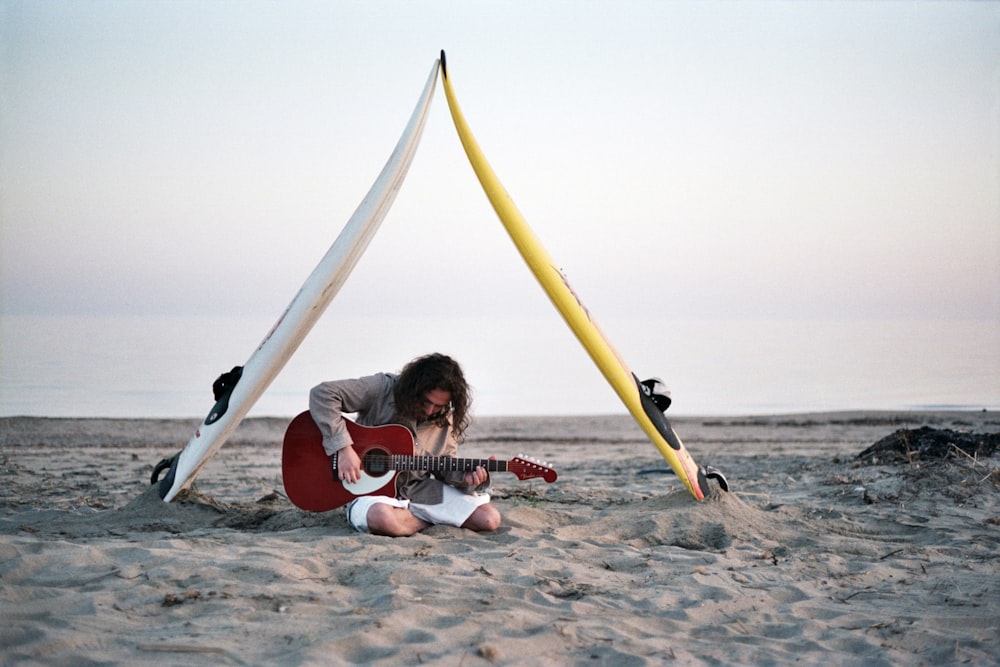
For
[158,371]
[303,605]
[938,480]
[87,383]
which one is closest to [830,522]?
[938,480]

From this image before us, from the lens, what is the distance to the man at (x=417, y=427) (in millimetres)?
4465

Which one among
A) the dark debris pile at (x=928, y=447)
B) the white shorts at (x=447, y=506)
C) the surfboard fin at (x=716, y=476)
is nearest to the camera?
the white shorts at (x=447, y=506)

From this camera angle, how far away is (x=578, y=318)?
4516 mm

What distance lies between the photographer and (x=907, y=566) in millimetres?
3994

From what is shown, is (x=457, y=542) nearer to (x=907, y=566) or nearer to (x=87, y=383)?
(x=907, y=566)

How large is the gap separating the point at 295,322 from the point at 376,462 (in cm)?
82

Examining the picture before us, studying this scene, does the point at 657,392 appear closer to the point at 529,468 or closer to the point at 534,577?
the point at 529,468

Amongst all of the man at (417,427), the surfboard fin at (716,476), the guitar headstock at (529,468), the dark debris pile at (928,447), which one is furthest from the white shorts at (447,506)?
the dark debris pile at (928,447)

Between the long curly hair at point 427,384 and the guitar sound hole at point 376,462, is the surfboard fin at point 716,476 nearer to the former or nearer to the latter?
the long curly hair at point 427,384

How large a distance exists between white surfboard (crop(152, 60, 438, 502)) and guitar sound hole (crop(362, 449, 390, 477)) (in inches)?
26.7

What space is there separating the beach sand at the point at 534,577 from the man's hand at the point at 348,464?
294mm

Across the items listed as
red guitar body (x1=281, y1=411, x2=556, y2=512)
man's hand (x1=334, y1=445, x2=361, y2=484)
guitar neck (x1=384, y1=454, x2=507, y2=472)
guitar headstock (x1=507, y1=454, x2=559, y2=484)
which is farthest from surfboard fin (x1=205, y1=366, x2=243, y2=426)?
guitar headstock (x1=507, y1=454, x2=559, y2=484)

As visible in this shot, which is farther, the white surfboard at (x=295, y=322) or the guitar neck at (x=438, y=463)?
the white surfboard at (x=295, y=322)

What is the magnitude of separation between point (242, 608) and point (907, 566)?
284 cm
